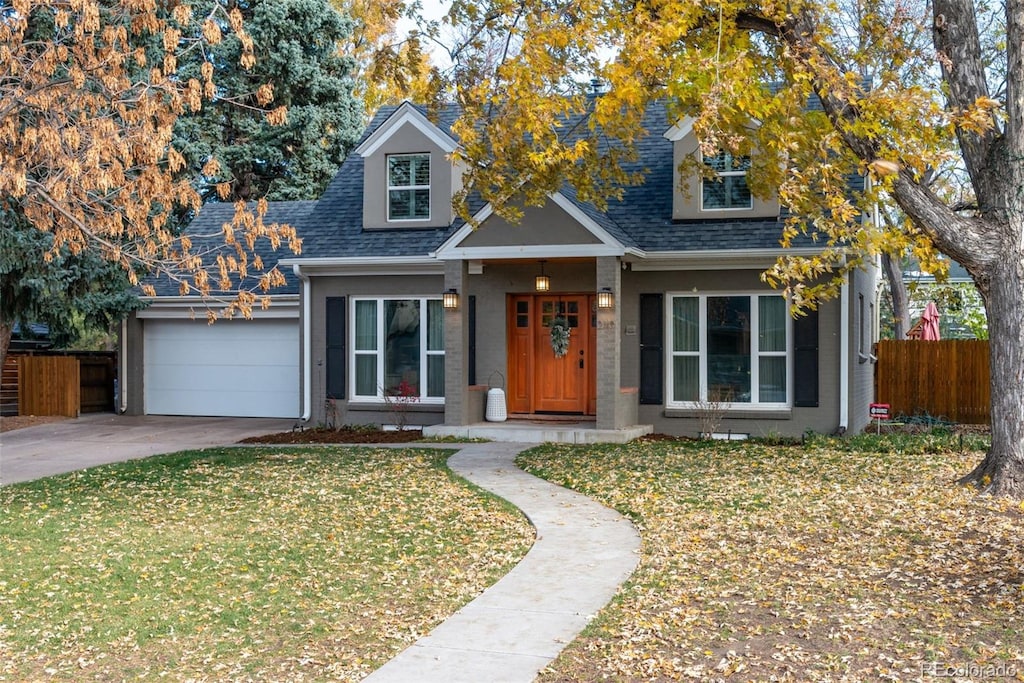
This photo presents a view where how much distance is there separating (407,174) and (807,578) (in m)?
12.0

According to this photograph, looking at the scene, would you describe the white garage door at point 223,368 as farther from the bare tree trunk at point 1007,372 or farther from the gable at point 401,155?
the bare tree trunk at point 1007,372

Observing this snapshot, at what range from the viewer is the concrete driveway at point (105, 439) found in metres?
13.3

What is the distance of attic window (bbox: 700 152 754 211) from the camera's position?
1565 cm

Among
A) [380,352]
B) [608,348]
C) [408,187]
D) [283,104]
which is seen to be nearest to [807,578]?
[608,348]

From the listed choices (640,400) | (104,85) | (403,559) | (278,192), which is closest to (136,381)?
(278,192)

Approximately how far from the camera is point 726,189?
51.7 ft

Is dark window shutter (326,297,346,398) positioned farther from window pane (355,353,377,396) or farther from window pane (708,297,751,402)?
window pane (708,297,751,402)

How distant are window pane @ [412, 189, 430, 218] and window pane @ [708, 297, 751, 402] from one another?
5.21 m

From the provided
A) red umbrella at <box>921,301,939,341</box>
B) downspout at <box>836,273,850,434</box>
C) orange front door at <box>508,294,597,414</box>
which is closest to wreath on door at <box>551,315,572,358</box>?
orange front door at <box>508,294,597,414</box>

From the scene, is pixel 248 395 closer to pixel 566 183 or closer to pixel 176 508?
pixel 566 183

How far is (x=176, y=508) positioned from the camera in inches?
385

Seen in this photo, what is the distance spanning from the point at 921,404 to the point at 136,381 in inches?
607

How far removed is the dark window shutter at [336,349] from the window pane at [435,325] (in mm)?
1504

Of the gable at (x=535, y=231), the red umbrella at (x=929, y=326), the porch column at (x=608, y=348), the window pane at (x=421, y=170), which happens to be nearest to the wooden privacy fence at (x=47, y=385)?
the window pane at (x=421, y=170)
